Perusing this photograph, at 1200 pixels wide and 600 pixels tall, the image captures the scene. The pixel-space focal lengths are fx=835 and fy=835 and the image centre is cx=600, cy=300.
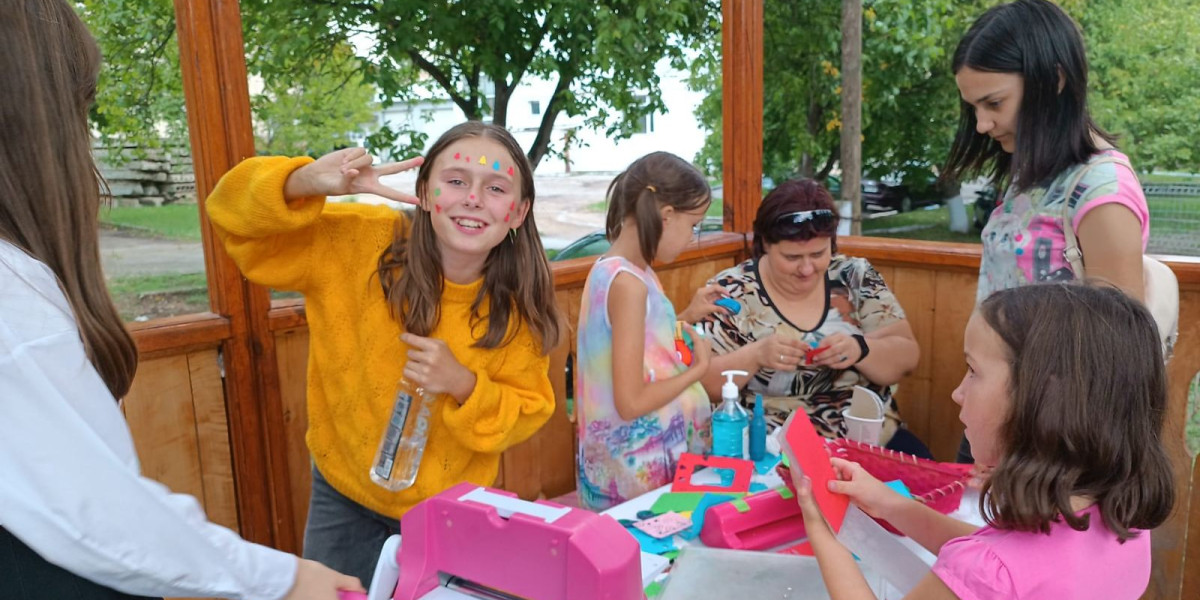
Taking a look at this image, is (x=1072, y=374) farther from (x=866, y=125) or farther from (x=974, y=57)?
(x=866, y=125)

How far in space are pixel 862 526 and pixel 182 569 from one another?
102 cm

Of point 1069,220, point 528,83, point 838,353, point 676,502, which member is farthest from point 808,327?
point 528,83

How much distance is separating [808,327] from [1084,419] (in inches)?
62.1

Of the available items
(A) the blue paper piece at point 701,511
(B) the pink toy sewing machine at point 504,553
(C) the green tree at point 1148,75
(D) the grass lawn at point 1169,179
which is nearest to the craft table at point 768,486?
(A) the blue paper piece at point 701,511

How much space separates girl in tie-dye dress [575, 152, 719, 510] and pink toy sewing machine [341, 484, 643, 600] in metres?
0.77

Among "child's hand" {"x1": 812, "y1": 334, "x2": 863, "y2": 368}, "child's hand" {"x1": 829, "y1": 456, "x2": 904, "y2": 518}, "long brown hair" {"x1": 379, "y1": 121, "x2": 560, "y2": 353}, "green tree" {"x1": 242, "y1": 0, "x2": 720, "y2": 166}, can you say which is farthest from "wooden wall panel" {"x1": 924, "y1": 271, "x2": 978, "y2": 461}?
"long brown hair" {"x1": 379, "y1": 121, "x2": 560, "y2": 353}

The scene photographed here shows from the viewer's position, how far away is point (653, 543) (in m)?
1.55

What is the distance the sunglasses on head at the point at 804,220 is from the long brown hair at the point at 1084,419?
1.43 metres

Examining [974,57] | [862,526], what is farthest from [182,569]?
[974,57]

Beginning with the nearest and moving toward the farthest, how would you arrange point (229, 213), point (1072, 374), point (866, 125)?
point (1072, 374)
point (229, 213)
point (866, 125)

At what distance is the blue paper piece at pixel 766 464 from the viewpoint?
1930 mm

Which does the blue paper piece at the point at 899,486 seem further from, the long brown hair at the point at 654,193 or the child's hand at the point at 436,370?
the child's hand at the point at 436,370

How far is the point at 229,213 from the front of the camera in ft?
4.94

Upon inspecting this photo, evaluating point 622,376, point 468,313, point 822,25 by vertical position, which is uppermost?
point 822,25
